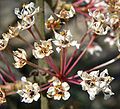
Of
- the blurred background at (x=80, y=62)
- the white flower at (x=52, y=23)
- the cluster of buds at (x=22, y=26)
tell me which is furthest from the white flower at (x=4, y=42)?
the blurred background at (x=80, y=62)

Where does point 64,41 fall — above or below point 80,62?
above

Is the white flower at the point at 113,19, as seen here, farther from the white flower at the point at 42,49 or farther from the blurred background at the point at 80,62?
the blurred background at the point at 80,62

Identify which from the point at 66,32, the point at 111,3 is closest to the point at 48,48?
the point at 66,32

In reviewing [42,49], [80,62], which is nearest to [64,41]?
[42,49]

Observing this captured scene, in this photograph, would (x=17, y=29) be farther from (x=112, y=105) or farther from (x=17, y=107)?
(x=112, y=105)

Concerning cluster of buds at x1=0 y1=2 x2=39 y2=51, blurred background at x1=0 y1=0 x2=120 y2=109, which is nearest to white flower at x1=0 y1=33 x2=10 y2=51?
cluster of buds at x1=0 y1=2 x2=39 y2=51

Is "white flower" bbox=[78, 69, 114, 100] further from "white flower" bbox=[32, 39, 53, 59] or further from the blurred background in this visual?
the blurred background

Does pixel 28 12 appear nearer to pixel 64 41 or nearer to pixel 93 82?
pixel 64 41
